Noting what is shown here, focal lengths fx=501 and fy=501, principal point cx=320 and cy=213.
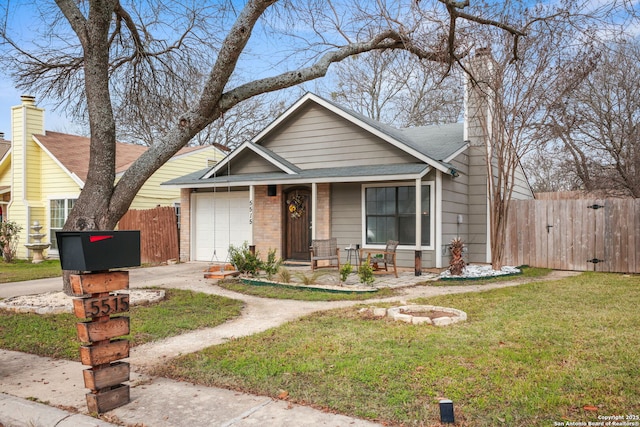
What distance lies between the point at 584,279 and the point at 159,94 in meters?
9.81

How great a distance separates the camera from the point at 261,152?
47.0ft

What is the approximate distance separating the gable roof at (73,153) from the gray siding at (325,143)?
6.81m

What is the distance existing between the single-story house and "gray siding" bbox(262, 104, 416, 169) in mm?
28

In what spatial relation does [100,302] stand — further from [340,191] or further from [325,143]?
[325,143]

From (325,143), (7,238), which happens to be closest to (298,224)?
(325,143)

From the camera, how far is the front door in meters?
14.4

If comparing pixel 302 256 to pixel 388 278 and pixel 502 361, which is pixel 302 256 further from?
pixel 502 361

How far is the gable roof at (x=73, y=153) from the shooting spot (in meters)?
17.8

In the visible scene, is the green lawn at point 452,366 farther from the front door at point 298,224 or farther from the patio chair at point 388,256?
the front door at point 298,224

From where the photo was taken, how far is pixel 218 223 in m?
15.8

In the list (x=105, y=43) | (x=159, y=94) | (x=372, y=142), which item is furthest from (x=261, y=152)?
(x=105, y=43)

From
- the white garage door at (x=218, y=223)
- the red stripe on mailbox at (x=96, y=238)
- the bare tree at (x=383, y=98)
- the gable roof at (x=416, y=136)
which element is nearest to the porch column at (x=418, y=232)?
the gable roof at (x=416, y=136)

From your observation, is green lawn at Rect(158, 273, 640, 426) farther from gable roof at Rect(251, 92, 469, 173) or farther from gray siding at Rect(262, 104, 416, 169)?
gray siding at Rect(262, 104, 416, 169)

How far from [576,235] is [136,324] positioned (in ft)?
36.2
